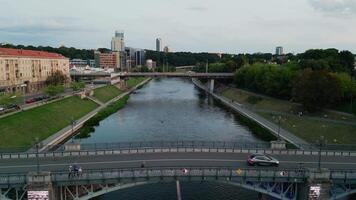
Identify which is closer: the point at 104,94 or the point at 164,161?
the point at 164,161

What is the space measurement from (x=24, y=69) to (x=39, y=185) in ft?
319

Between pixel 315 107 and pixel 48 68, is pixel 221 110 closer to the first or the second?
pixel 315 107

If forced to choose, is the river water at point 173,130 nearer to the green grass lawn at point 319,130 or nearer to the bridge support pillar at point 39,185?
the green grass lawn at point 319,130

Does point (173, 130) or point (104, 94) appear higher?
point (104, 94)

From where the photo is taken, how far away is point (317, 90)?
7731 cm

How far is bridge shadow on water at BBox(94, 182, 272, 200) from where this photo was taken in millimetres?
41594

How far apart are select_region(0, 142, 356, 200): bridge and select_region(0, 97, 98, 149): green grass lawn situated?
13.4m

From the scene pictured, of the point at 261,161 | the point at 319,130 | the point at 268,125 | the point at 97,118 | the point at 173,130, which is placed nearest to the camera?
the point at 261,161

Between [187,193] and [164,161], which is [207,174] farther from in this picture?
[187,193]

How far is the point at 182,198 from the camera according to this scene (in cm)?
4106

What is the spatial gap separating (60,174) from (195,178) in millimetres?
12797

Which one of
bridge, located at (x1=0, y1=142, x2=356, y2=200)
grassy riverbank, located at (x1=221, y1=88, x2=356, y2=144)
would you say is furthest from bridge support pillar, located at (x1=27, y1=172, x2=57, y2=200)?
grassy riverbank, located at (x1=221, y1=88, x2=356, y2=144)

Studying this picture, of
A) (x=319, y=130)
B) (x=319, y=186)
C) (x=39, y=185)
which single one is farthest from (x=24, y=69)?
(x=319, y=186)

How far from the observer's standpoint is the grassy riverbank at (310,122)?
64.6 metres
